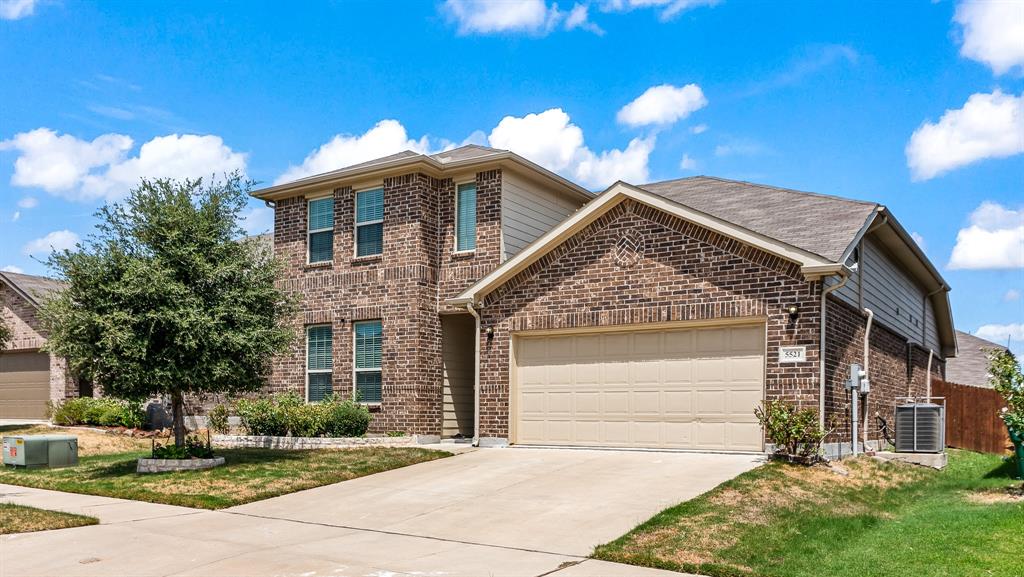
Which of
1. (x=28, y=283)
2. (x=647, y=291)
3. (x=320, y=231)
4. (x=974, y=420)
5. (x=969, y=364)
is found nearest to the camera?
(x=647, y=291)

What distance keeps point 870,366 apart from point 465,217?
354 inches

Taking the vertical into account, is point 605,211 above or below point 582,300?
above

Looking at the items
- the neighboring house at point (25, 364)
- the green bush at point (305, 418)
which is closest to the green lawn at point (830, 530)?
the green bush at point (305, 418)

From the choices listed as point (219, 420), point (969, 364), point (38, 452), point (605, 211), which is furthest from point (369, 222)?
point (969, 364)

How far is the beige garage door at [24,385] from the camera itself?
92.1ft

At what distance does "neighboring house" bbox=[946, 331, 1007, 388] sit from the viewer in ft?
119

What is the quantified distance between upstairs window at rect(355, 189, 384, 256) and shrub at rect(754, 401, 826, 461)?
31.8ft

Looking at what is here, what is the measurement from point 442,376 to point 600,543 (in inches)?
419

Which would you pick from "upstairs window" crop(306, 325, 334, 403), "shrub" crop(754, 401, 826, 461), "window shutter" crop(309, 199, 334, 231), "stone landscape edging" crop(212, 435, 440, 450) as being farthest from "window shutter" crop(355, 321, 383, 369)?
"shrub" crop(754, 401, 826, 461)

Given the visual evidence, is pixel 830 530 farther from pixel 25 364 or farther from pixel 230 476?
pixel 25 364

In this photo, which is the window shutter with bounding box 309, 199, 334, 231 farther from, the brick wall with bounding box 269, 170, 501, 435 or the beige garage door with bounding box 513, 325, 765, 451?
the beige garage door with bounding box 513, 325, 765, 451

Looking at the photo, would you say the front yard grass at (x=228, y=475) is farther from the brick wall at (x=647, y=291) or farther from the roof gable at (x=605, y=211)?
the roof gable at (x=605, y=211)

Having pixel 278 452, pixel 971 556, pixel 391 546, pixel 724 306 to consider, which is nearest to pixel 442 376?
pixel 278 452

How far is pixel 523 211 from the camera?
2006 centimetres
